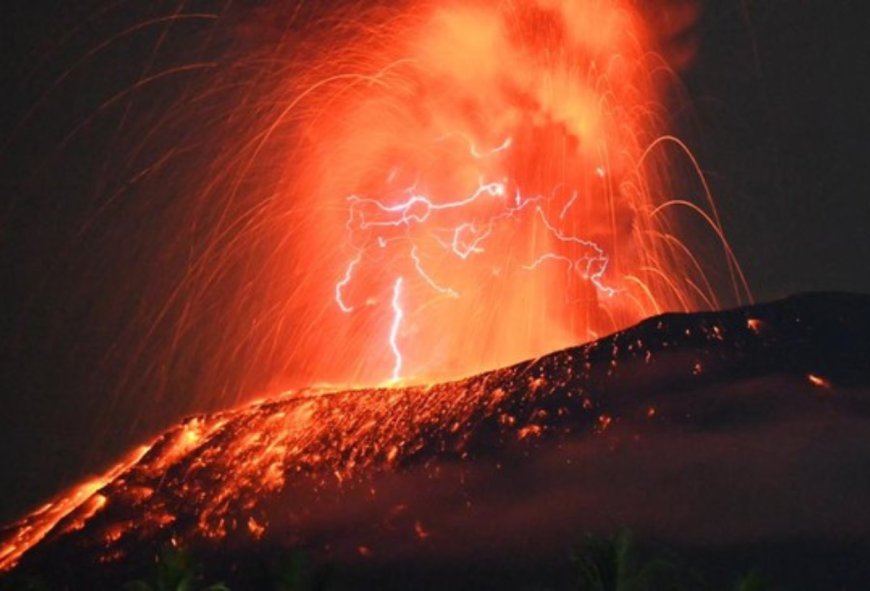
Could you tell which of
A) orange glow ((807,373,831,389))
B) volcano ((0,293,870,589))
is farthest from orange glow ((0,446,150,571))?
orange glow ((807,373,831,389))

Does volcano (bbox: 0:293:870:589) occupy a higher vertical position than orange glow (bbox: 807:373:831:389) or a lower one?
lower

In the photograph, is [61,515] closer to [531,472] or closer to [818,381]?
[531,472]

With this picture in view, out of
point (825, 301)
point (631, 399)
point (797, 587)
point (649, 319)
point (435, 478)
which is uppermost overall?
point (825, 301)

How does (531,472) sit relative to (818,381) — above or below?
below

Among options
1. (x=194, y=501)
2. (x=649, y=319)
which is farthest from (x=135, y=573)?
(x=649, y=319)

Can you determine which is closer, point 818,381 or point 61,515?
point 818,381

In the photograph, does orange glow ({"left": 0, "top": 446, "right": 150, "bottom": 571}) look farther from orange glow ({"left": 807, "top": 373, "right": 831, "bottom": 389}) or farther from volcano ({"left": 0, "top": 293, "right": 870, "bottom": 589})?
orange glow ({"left": 807, "top": 373, "right": 831, "bottom": 389})

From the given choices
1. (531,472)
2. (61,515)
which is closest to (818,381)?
(531,472)

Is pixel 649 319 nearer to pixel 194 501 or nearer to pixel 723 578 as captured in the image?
pixel 723 578
